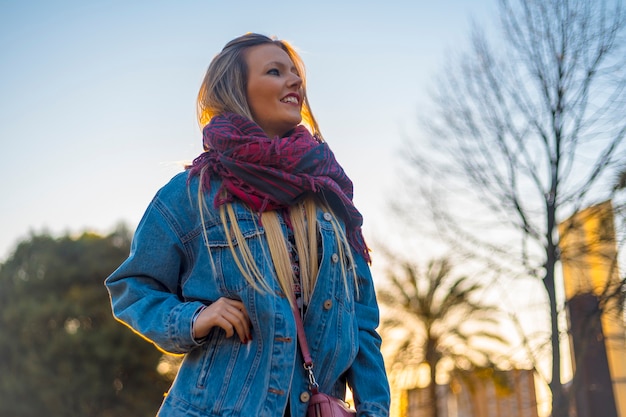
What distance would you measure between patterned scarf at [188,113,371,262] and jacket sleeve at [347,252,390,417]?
Result: 15.1 inches

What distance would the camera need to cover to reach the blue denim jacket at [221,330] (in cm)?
210

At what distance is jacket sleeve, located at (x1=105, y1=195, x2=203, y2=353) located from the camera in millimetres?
2123

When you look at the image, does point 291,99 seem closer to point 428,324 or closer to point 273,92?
point 273,92

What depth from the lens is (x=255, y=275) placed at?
219 cm

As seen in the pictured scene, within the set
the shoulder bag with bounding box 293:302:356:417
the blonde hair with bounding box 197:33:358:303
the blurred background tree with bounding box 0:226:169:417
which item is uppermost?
the blurred background tree with bounding box 0:226:169:417

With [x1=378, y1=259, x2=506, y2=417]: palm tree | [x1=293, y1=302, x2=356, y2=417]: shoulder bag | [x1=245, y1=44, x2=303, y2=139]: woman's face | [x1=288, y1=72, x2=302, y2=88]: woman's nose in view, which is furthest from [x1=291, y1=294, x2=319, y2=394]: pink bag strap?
[x1=378, y1=259, x2=506, y2=417]: palm tree

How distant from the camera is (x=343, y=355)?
2.27 m

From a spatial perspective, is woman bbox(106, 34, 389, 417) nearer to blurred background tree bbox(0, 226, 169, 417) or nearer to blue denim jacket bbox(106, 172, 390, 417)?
blue denim jacket bbox(106, 172, 390, 417)

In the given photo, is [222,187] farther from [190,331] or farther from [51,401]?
[51,401]

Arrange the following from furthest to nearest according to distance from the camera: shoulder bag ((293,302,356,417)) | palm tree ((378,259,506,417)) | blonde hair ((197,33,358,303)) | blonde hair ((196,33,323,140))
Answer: palm tree ((378,259,506,417)) → blonde hair ((196,33,323,140)) → blonde hair ((197,33,358,303)) → shoulder bag ((293,302,356,417))

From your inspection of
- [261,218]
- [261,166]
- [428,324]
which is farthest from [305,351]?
[428,324]

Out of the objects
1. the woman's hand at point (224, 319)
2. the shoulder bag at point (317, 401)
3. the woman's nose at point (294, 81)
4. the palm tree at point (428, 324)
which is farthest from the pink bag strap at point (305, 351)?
the palm tree at point (428, 324)

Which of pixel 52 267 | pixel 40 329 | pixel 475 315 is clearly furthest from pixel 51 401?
pixel 475 315

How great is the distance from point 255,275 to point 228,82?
83 centimetres
